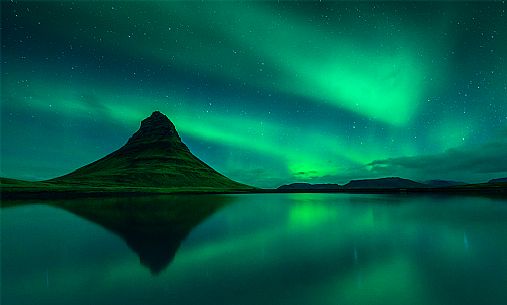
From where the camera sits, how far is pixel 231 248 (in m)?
22.0

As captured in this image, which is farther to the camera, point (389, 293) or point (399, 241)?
point (399, 241)

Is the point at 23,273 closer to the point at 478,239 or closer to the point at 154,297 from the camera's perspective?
the point at 154,297

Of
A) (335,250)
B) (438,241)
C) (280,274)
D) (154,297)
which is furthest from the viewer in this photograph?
(438,241)

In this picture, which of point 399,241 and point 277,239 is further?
point 277,239

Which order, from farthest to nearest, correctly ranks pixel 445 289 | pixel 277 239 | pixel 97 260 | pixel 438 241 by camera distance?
pixel 277 239
pixel 438 241
pixel 97 260
pixel 445 289

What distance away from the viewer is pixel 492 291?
510 inches

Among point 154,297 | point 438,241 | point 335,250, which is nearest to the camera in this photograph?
point 154,297

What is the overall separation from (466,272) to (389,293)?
6556 mm

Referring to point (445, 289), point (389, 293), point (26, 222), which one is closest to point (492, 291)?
point (445, 289)

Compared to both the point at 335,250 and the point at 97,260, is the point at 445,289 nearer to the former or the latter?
the point at 335,250

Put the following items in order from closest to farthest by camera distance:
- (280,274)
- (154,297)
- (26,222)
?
(154,297), (280,274), (26,222)

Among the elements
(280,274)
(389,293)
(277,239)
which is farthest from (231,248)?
(389,293)

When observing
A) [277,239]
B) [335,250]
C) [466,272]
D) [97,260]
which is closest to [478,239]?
[466,272]

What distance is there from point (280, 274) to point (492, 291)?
9991mm
